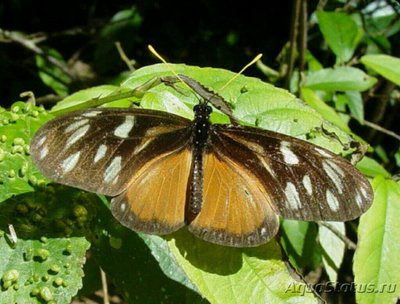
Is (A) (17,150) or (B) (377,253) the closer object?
(A) (17,150)

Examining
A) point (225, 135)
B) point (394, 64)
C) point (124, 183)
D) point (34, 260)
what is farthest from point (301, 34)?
point (34, 260)

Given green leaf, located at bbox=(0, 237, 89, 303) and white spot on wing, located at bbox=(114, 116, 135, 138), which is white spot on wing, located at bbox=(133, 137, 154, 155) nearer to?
white spot on wing, located at bbox=(114, 116, 135, 138)

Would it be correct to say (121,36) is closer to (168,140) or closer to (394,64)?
(394,64)

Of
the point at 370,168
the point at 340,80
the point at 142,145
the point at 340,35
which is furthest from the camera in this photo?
Answer: the point at 340,35

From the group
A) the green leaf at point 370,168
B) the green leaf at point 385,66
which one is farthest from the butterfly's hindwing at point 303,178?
the green leaf at point 385,66

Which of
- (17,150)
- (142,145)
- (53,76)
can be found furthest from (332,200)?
(53,76)

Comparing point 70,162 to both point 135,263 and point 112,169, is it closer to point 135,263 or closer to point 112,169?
point 112,169
